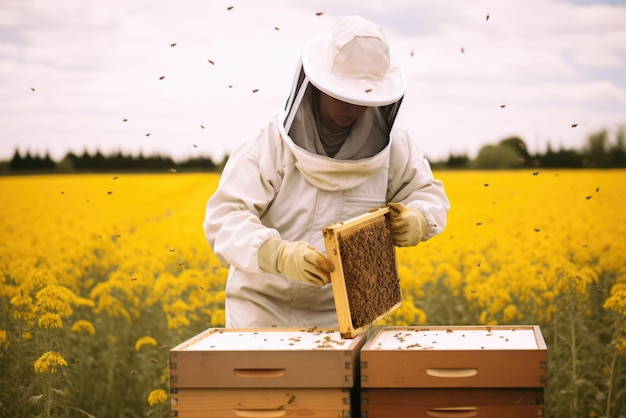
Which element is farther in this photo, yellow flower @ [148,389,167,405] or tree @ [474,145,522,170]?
tree @ [474,145,522,170]

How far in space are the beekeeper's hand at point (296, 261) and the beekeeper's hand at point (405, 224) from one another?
0.71m

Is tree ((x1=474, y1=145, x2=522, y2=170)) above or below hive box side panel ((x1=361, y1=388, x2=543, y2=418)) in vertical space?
below

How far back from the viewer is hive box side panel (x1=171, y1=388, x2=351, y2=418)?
409 cm

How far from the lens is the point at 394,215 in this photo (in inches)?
198

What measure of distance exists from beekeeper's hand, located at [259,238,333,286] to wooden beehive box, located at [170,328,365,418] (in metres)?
0.39

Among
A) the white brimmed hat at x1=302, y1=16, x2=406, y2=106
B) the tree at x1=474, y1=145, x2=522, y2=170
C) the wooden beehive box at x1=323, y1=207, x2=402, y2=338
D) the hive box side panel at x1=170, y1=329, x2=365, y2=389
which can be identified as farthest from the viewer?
the tree at x1=474, y1=145, x2=522, y2=170

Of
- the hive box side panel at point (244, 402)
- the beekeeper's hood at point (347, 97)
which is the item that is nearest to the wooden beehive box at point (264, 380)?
the hive box side panel at point (244, 402)

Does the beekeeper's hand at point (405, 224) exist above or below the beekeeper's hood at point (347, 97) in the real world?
below

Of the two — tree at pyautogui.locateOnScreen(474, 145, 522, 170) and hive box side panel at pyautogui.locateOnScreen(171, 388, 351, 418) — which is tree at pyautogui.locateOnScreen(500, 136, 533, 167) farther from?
hive box side panel at pyautogui.locateOnScreen(171, 388, 351, 418)

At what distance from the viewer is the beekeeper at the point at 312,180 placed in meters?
4.77

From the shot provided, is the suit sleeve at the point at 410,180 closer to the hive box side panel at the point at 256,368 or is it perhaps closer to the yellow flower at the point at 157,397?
the hive box side panel at the point at 256,368

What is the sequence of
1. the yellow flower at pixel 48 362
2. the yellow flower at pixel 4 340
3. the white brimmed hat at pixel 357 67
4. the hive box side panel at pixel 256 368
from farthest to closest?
1. the yellow flower at pixel 4 340
2. the yellow flower at pixel 48 362
3. the white brimmed hat at pixel 357 67
4. the hive box side panel at pixel 256 368

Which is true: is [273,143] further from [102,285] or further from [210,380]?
[102,285]

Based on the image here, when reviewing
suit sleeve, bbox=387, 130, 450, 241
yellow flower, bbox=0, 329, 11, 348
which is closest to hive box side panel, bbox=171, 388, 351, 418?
suit sleeve, bbox=387, 130, 450, 241
